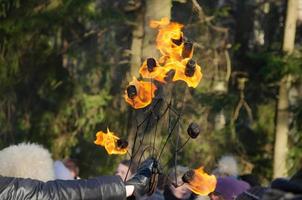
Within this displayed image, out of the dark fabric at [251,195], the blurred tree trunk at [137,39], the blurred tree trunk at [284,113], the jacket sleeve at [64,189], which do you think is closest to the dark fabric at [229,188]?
the dark fabric at [251,195]

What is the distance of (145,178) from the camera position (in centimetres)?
437

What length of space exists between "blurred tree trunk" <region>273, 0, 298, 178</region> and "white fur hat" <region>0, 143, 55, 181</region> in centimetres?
825

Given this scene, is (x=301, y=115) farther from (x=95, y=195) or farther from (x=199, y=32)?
(x=95, y=195)

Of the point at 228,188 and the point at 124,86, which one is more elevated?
the point at 124,86

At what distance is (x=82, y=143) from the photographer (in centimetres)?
1509

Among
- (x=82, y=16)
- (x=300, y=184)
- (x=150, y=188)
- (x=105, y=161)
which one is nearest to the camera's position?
(x=300, y=184)

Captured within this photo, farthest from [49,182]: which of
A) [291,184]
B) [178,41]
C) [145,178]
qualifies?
[178,41]

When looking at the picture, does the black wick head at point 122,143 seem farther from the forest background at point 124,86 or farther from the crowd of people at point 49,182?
the forest background at point 124,86

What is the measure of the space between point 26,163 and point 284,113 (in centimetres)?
866

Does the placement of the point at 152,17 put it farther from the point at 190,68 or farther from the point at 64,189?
the point at 64,189

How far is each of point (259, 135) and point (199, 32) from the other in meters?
2.34

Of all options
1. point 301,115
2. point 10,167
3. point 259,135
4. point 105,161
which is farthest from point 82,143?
point 10,167

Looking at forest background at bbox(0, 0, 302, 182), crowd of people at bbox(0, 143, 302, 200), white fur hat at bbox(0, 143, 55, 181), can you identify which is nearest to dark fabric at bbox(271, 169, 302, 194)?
crowd of people at bbox(0, 143, 302, 200)

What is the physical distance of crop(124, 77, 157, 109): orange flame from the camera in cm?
524
